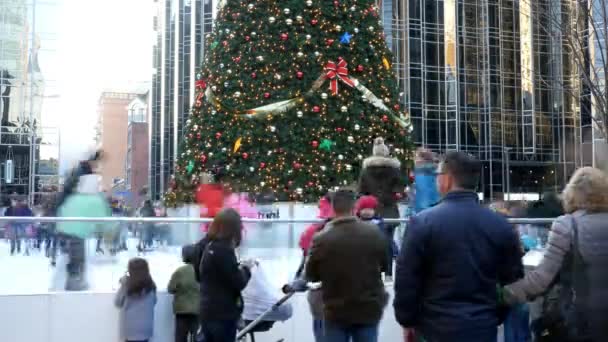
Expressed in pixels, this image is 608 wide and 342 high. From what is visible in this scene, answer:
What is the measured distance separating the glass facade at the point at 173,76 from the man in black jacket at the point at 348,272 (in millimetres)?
47686

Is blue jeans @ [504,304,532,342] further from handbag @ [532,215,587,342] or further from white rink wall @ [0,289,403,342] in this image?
white rink wall @ [0,289,403,342]

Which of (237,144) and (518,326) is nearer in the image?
(518,326)

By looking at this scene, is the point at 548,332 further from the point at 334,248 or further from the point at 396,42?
the point at 396,42

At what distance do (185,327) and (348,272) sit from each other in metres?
3.54

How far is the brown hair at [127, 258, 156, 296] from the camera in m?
7.98

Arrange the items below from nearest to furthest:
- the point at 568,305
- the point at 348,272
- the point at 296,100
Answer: the point at 568,305 < the point at 348,272 < the point at 296,100

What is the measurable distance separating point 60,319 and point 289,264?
106 inches

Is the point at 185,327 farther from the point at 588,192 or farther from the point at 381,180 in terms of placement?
the point at 588,192

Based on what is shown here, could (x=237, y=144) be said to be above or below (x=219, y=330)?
above

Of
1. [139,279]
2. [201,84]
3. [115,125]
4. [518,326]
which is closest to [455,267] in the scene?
[518,326]

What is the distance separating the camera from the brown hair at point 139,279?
798cm

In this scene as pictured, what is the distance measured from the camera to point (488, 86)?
48000 mm

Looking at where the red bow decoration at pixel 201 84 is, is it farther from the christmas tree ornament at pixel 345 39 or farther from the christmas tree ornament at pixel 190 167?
the christmas tree ornament at pixel 345 39

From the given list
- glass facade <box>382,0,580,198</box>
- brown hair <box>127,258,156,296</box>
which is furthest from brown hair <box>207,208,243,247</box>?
glass facade <box>382,0,580,198</box>
